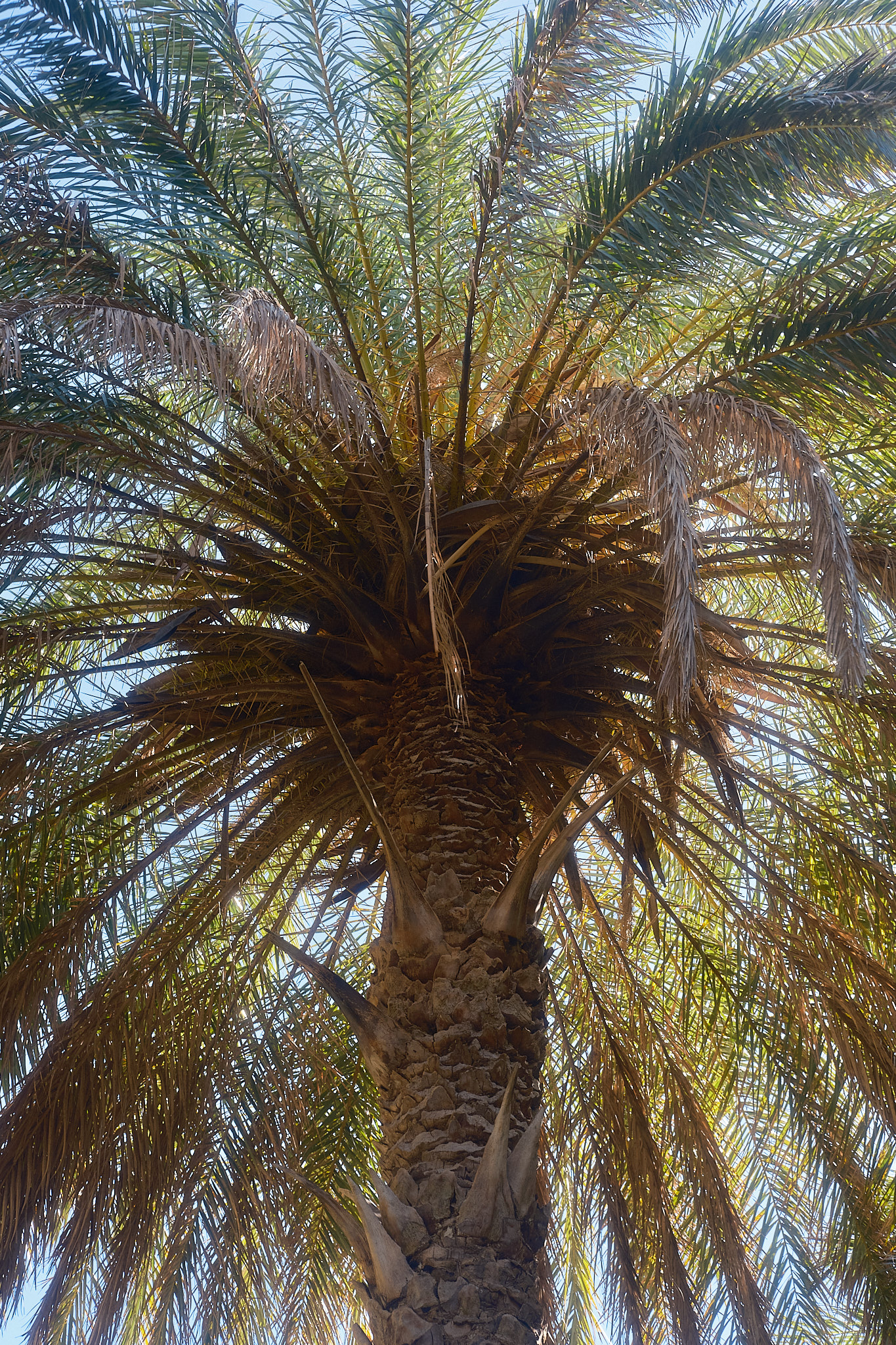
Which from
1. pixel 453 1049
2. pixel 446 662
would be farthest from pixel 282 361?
pixel 453 1049

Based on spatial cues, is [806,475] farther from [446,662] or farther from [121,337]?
[121,337]

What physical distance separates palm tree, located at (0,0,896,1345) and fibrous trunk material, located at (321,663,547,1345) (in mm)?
18

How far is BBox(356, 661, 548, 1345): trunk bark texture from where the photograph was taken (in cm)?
414

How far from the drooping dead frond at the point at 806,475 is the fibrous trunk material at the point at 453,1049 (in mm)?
1592

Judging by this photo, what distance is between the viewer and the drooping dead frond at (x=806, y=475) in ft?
13.5

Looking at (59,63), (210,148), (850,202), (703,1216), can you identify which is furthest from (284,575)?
(703,1216)

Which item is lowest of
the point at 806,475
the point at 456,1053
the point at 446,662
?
the point at 456,1053

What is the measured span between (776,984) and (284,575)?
2.94m

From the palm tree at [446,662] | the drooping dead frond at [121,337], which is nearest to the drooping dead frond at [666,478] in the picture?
the palm tree at [446,662]

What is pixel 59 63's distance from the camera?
4.93 metres

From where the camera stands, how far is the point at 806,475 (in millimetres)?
4234

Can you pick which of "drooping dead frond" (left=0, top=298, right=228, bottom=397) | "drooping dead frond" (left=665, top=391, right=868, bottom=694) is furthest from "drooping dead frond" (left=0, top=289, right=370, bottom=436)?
"drooping dead frond" (left=665, top=391, right=868, bottom=694)

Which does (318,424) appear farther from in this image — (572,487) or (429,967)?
(429,967)

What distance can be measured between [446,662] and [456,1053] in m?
1.40
